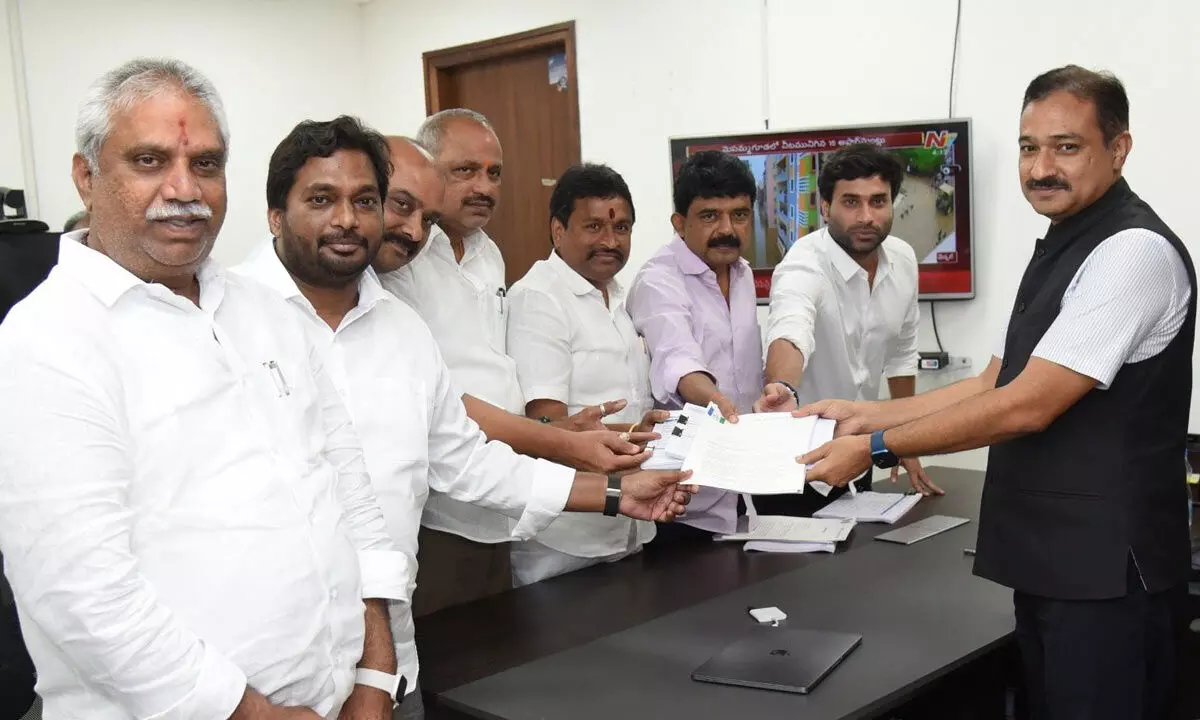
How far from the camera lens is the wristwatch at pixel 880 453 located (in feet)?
6.59

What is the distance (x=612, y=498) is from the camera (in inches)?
85.0

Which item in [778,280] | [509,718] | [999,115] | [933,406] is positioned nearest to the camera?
[509,718]

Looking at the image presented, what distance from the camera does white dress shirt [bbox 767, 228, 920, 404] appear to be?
10.6ft

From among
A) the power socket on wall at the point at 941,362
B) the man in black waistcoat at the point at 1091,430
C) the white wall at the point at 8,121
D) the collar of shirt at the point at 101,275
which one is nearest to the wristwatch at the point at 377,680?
the collar of shirt at the point at 101,275

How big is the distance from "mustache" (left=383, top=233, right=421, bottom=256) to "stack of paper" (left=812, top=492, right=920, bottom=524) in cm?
134

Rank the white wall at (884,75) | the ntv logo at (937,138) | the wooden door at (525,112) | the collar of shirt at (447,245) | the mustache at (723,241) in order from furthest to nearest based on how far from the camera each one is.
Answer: the wooden door at (525,112), the ntv logo at (937,138), the white wall at (884,75), the mustache at (723,241), the collar of shirt at (447,245)

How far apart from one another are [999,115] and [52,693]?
142 inches

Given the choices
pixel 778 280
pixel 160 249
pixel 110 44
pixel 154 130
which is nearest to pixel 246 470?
pixel 160 249

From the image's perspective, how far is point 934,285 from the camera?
12.9 ft

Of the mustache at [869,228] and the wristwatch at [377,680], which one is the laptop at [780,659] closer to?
the wristwatch at [377,680]

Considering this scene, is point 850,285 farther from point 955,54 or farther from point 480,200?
point 480,200

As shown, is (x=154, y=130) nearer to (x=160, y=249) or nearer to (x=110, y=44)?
(x=160, y=249)

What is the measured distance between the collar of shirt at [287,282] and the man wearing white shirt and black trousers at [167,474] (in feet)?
0.88

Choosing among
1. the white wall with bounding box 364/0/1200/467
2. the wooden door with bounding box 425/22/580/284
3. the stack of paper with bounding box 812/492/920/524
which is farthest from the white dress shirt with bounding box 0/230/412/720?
the wooden door with bounding box 425/22/580/284
